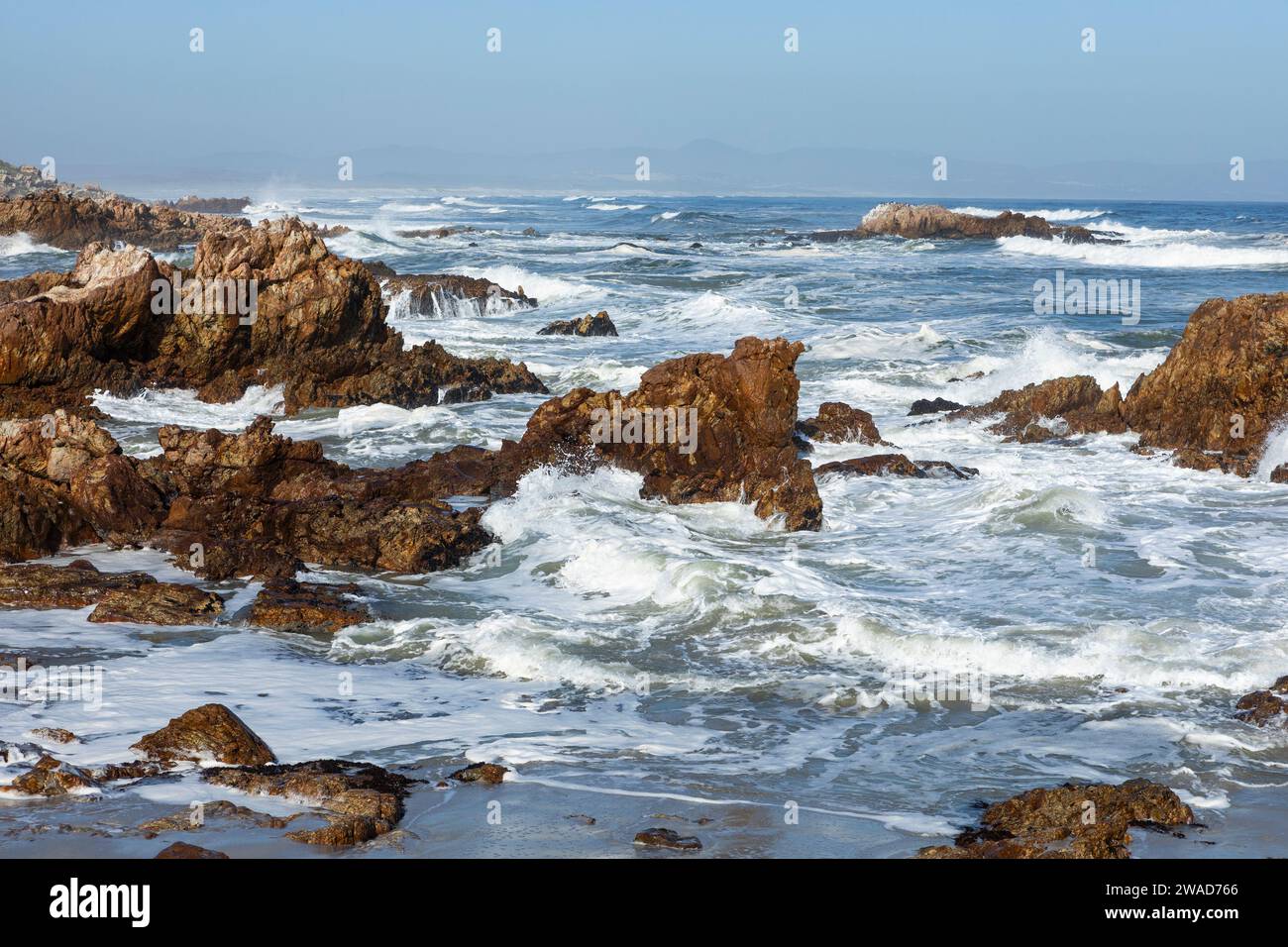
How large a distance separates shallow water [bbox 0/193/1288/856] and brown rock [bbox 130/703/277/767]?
22cm

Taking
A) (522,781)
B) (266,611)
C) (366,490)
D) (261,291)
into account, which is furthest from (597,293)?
(522,781)

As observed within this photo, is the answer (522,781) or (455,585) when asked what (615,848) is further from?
(455,585)

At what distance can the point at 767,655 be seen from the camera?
9016 mm

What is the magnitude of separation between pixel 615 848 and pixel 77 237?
138 feet

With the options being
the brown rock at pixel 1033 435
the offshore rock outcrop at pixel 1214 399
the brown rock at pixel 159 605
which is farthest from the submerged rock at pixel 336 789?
the brown rock at pixel 1033 435

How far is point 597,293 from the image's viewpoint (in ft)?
110

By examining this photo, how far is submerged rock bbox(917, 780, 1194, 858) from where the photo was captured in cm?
555

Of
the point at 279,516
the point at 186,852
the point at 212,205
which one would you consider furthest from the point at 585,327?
the point at 212,205

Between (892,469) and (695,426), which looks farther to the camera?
(892,469)

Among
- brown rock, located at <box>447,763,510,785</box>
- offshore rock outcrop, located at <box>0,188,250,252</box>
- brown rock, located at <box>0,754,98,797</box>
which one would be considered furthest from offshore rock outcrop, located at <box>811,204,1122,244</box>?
brown rock, located at <box>0,754,98,797</box>

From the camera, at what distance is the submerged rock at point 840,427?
51.5ft

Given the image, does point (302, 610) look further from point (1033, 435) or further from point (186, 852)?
point (1033, 435)

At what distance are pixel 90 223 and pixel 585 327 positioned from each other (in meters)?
25.6
